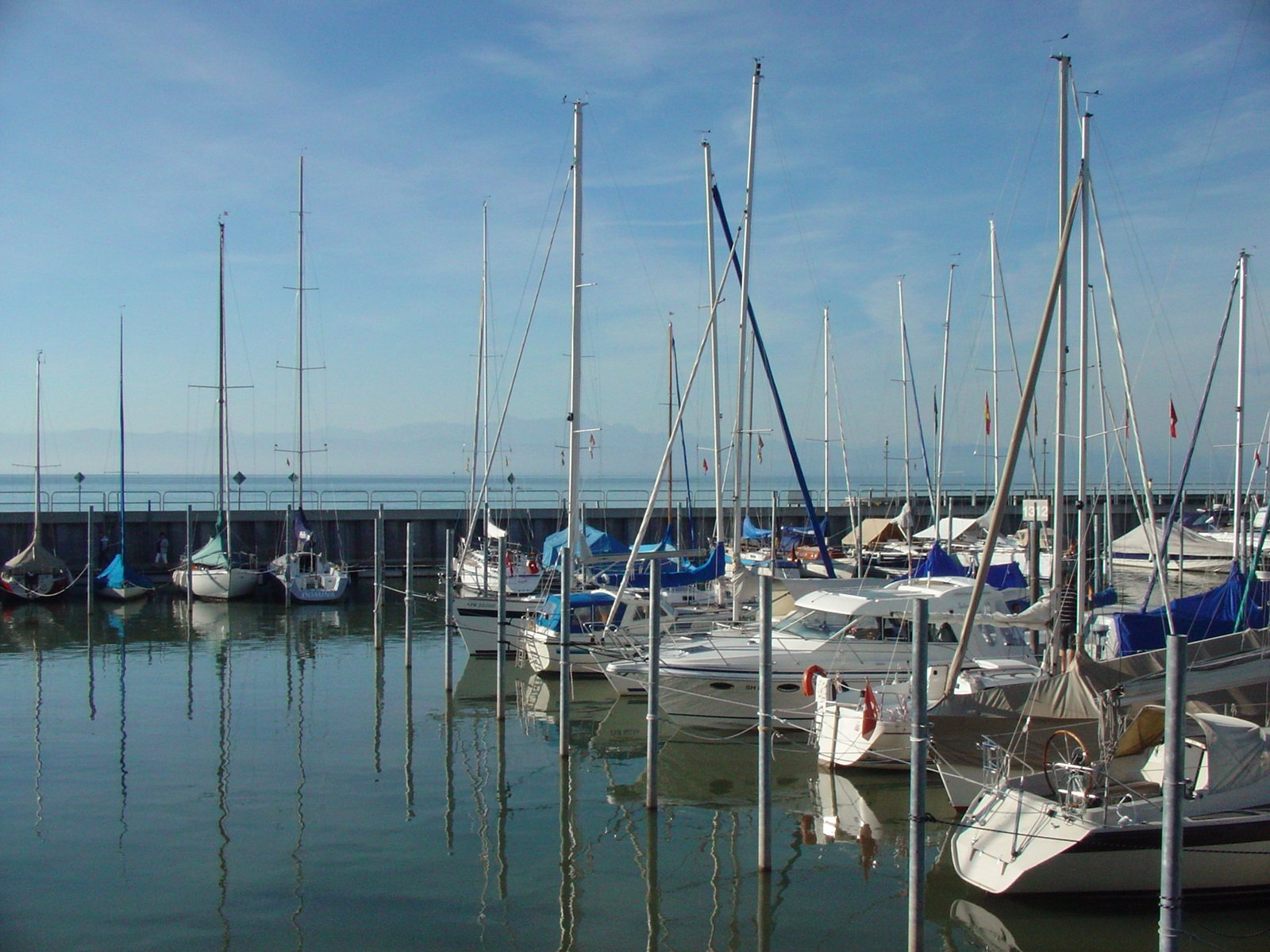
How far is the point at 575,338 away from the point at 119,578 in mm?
23396

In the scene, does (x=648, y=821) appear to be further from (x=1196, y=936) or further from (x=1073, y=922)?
(x=1196, y=936)

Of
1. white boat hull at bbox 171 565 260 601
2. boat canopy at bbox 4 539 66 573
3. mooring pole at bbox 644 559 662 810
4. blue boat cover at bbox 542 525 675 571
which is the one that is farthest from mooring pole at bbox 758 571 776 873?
boat canopy at bbox 4 539 66 573

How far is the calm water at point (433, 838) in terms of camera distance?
11859mm

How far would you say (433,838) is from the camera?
48.4 ft

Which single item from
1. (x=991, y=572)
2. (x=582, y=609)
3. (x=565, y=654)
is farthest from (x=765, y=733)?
(x=991, y=572)

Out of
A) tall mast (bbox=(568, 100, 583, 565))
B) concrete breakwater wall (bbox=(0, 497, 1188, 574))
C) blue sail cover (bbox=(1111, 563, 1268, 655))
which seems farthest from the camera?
concrete breakwater wall (bbox=(0, 497, 1188, 574))

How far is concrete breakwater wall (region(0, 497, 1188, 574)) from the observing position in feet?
146

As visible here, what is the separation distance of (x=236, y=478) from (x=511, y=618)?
880 inches

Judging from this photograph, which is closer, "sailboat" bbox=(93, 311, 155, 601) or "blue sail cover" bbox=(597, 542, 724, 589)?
"blue sail cover" bbox=(597, 542, 724, 589)

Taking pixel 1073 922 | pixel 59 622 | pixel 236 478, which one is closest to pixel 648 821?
pixel 1073 922

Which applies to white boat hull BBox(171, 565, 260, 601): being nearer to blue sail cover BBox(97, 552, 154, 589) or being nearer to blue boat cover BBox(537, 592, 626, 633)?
blue sail cover BBox(97, 552, 154, 589)

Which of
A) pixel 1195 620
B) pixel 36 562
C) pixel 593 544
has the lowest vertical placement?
pixel 36 562

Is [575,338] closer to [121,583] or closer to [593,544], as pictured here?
[593,544]

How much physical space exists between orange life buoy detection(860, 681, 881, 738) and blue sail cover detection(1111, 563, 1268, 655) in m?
5.11
